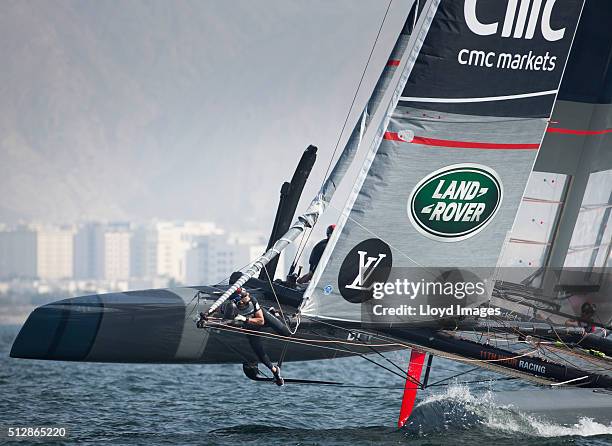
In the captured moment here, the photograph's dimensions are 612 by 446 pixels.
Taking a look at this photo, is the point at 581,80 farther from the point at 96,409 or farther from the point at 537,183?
the point at 96,409

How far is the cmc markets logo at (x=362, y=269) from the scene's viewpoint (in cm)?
1020

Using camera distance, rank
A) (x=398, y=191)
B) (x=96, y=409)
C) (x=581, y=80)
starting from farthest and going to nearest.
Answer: (x=96, y=409) < (x=581, y=80) < (x=398, y=191)

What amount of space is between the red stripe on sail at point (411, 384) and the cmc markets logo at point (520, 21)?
3617 mm

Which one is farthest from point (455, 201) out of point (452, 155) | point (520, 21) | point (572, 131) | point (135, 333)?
point (135, 333)

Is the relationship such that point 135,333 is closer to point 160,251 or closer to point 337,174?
point 337,174

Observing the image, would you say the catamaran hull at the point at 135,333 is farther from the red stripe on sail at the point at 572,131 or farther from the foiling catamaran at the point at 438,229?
the red stripe on sail at the point at 572,131

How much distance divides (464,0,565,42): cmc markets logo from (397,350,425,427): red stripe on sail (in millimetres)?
3617

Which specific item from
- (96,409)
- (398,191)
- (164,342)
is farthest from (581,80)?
(96,409)

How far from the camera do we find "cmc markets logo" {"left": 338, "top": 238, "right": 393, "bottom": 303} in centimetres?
1020

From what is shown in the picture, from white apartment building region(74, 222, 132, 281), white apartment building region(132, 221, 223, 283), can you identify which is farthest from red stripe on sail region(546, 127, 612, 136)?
white apartment building region(74, 222, 132, 281)

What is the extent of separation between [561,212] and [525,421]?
2.68 meters

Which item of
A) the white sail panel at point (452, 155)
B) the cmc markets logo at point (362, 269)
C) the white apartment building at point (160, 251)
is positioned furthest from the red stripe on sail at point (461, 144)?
the white apartment building at point (160, 251)

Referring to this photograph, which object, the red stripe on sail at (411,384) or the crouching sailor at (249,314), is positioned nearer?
the crouching sailor at (249,314)

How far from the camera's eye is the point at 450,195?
10352 millimetres
